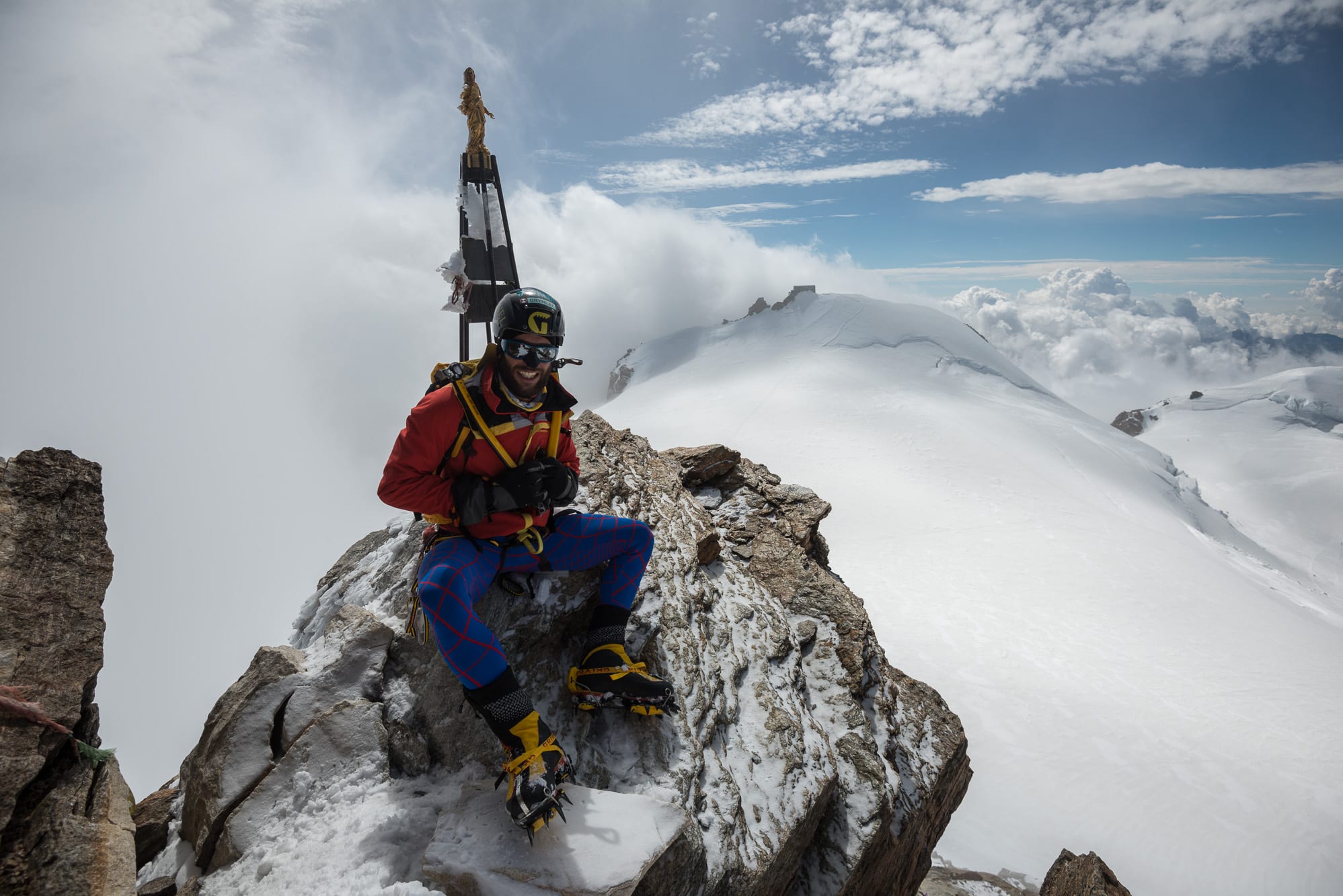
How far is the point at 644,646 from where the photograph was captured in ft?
17.8

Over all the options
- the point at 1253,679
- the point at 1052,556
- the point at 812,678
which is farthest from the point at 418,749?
the point at 1052,556

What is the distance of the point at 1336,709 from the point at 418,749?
2622 centimetres

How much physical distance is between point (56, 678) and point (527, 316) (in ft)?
12.2

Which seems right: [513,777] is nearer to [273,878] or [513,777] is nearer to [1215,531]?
[273,878]

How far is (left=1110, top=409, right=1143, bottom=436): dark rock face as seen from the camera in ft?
480

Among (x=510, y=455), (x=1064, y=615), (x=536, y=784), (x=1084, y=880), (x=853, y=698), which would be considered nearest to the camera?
(x=536, y=784)

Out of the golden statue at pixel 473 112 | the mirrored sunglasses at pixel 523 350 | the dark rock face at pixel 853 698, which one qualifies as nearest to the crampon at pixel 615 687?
the dark rock face at pixel 853 698

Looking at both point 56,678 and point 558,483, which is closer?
point 56,678

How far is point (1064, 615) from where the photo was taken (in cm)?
2106

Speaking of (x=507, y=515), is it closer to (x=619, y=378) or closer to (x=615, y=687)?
(x=615, y=687)

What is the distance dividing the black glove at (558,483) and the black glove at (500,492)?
5cm

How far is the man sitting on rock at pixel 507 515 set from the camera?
13.0ft

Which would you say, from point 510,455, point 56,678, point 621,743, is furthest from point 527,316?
point 56,678

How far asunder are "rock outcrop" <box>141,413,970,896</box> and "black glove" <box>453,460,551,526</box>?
3.72 feet
